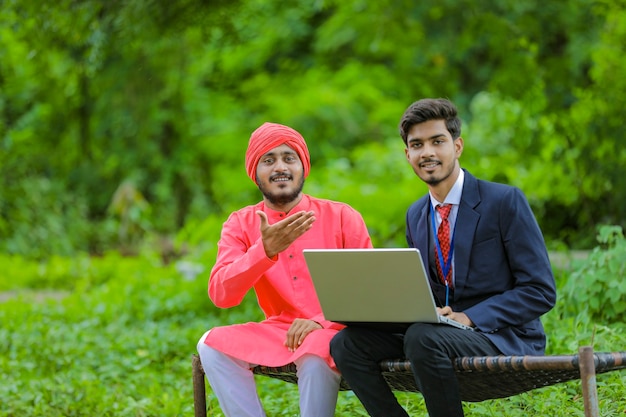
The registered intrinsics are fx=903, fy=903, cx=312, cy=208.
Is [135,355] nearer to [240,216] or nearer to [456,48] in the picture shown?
[240,216]

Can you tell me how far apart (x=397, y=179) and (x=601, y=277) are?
231 inches

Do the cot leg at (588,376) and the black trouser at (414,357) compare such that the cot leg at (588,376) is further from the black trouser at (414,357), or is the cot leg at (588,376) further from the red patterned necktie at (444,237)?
the red patterned necktie at (444,237)

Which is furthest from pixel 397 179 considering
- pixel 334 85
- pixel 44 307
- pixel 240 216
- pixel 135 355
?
pixel 240 216

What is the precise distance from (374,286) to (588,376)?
77cm

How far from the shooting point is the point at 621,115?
24.5 ft

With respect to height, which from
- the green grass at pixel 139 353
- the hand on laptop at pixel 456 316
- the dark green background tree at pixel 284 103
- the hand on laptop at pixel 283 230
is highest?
the dark green background tree at pixel 284 103

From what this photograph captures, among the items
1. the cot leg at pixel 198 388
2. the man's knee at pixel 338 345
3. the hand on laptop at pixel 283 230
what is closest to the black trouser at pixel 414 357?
the man's knee at pixel 338 345

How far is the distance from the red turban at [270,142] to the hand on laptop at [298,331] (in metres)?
0.65

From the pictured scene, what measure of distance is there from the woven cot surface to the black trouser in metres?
0.06

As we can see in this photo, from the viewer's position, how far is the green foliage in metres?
5.12

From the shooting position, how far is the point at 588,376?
2.84m

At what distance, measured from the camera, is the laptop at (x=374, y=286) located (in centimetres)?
305

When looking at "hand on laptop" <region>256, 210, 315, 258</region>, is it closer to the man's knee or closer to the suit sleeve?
the man's knee

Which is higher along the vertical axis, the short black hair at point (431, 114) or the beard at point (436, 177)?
the short black hair at point (431, 114)
